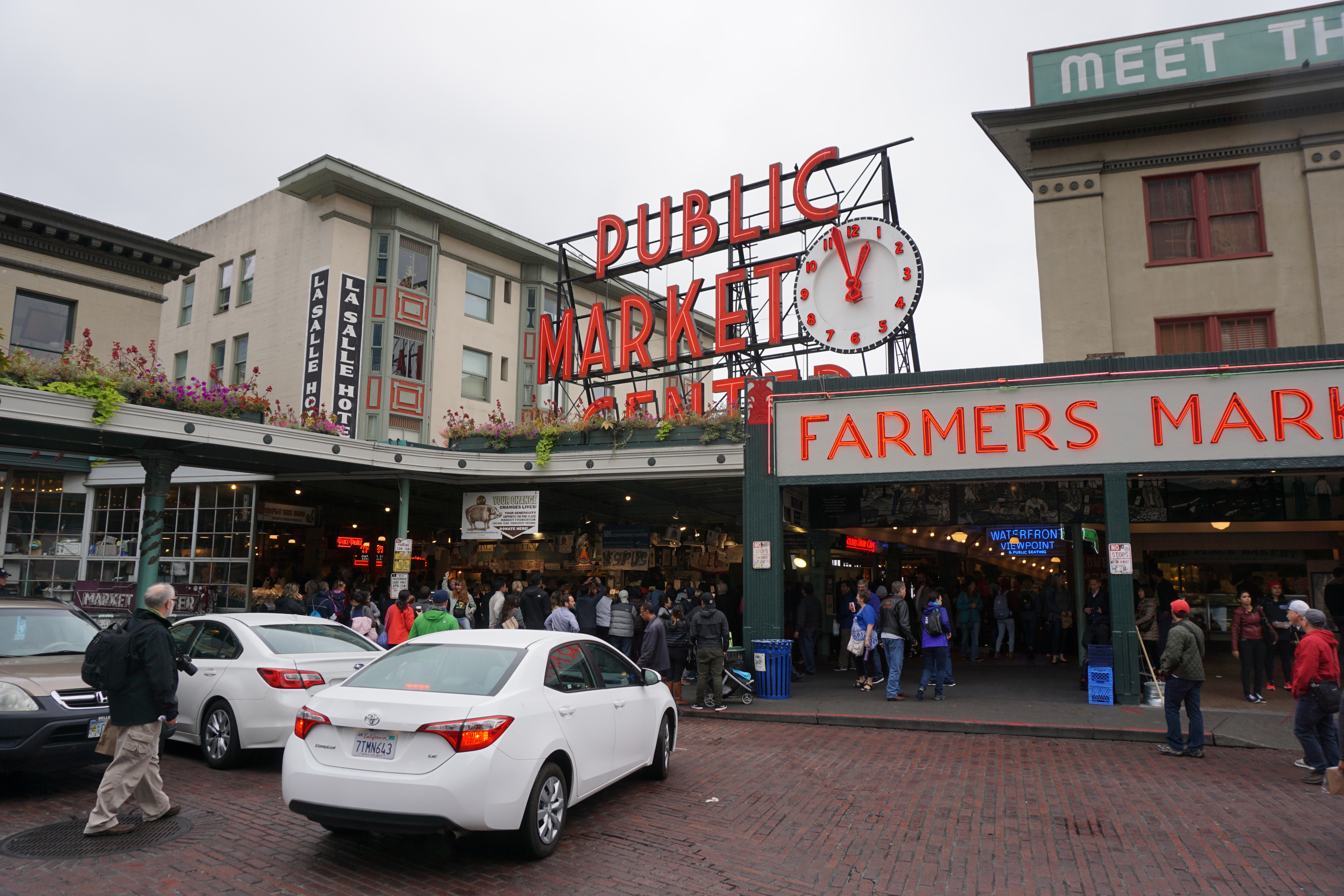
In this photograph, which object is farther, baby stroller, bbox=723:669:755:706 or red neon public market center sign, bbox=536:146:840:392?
red neon public market center sign, bbox=536:146:840:392

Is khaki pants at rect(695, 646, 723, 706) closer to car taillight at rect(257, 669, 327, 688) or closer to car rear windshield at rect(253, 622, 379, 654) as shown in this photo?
car rear windshield at rect(253, 622, 379, 654)

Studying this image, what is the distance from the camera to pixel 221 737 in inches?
353

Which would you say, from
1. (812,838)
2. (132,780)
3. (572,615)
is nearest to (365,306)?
(572,615)

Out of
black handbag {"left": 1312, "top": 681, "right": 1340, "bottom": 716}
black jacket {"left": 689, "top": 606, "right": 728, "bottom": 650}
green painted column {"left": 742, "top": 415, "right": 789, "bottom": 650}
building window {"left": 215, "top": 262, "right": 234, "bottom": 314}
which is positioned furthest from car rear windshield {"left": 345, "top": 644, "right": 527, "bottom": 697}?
building window {"left": 215, "top": 262, "right": 234, "bottom": 314}

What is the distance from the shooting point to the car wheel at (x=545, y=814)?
20.1 feet

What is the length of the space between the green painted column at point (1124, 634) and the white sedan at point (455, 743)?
9.97 metres

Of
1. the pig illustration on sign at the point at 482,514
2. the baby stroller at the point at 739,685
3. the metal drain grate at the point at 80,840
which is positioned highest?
the pig illustration on sign at the point at 482,514

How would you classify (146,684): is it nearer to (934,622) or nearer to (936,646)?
(934,622)

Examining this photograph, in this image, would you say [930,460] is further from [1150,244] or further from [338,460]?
[338,460]

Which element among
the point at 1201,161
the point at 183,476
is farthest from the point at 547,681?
the point at 183,476

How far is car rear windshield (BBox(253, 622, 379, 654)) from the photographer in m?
9.36

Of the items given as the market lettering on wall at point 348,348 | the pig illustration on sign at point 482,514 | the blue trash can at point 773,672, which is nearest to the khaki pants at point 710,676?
the blue trash can at point 773,672

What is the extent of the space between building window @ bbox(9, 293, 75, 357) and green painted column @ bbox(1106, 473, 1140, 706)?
968 inches

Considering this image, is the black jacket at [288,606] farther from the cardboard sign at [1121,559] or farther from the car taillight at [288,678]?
the cardboard sign at [1121,559]
